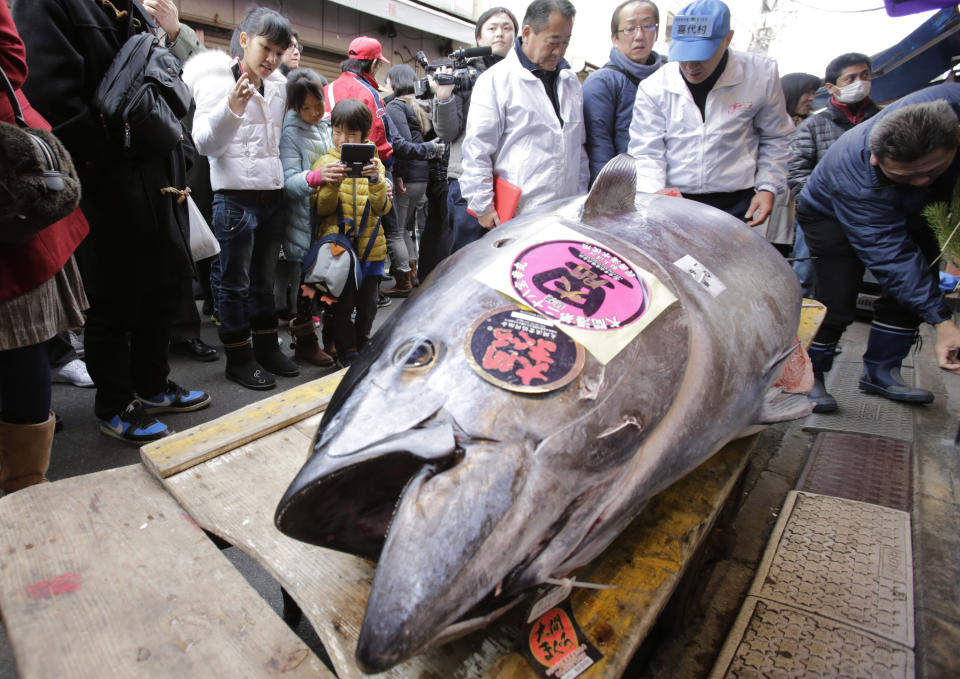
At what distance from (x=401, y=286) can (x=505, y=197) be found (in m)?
3.22

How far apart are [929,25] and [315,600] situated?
9632 millimetres

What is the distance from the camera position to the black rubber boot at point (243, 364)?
344 centimetres

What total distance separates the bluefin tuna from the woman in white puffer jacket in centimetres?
219

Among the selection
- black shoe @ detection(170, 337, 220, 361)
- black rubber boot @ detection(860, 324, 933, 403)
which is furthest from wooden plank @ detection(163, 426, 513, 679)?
black rubber boot @ detection(860, 324, 933, 403)

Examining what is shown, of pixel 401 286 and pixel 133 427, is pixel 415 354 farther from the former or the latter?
pixel 401 286

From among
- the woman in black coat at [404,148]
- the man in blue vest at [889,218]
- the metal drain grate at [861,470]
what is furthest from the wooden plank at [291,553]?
the woman in black coat at [404,148]

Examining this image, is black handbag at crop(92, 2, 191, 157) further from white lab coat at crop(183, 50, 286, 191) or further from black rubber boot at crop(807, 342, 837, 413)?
black rubber boot at crop(807, 342, 837, 413)

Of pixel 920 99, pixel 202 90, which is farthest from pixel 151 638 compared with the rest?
pixel 920 99

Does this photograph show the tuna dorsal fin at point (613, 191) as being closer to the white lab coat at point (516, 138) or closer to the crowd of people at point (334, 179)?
the crowd of people at point (334, 179)

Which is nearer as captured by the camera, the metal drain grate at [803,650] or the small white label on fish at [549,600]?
the small white label on fish at [549,600]

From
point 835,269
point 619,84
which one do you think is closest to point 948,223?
point 835,269

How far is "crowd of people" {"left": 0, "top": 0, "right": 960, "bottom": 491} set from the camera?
2.00 metres

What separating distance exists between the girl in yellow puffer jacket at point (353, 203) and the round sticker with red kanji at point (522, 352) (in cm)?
255

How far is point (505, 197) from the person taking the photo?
9.66 feet
